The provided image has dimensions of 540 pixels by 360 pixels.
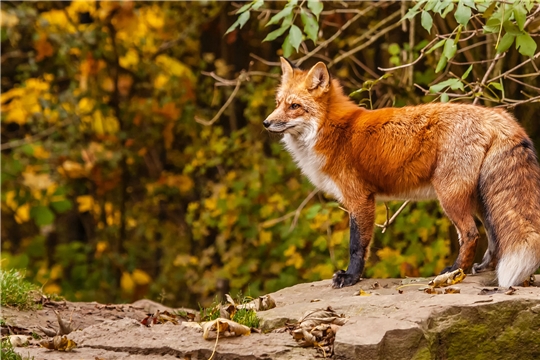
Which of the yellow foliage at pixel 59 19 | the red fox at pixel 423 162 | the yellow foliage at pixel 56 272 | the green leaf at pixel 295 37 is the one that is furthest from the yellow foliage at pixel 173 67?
the green leaf at pixel 295 37

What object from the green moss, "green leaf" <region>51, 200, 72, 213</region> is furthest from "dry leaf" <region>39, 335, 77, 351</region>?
"green leaf" <region>51, 200, 72, 213</region>

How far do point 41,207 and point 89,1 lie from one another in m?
3.51

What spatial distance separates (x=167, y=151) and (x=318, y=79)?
8056 mm

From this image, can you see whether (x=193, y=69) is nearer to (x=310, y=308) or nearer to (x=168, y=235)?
(x=168, y=235)

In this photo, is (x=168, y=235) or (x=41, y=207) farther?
(x=168, y=235)

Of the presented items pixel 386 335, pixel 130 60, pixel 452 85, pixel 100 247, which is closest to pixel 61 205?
pixel 100 247

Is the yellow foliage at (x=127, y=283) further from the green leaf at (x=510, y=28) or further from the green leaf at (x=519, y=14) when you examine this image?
the green leaf at (x=519, y=14)

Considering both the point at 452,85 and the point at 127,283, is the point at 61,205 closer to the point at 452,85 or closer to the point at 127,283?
the point at 127,283

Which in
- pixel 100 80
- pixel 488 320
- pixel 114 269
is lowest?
pixel 114 269

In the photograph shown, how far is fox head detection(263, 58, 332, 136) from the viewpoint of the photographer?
581cm

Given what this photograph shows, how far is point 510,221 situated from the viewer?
16.0 ft

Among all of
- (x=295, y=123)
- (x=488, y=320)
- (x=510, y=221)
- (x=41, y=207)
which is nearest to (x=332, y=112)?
(x=295, y=123)

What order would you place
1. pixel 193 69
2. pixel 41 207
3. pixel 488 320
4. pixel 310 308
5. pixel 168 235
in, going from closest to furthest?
1. pixel 488 320
2. pixel 310 308
3. pixel 41 207
4. pixel 193 69
5. pixel 168 235

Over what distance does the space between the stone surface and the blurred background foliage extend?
427cm
